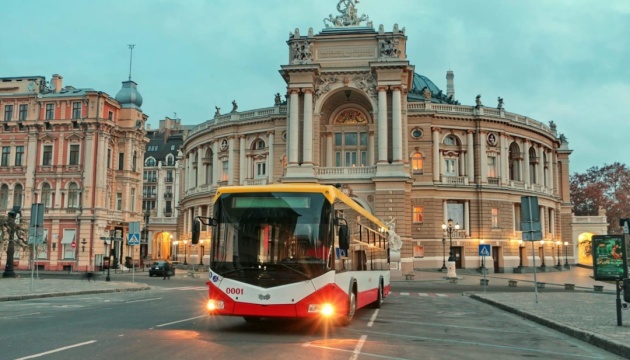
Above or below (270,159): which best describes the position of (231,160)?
above

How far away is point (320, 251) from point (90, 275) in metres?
27.0

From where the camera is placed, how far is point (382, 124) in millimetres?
51938

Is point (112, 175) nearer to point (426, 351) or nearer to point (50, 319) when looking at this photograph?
point (50, 319)

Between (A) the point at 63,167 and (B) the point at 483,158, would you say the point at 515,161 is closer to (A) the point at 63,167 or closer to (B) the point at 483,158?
(B) the point at 483,158

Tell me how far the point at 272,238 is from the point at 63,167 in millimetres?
54083

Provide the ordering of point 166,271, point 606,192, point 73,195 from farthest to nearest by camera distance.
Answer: point 606,192
point 73,195
point 166,271

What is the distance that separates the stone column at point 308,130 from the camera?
52625 millimetres

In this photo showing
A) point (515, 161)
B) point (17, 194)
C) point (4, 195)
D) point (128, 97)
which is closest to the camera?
point (17, 194)

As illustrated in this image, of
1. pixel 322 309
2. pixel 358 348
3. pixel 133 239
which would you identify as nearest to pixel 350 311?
pixel 322 309

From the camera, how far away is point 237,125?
65.3 metres

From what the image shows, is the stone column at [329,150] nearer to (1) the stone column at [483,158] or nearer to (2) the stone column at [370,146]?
(2) the stone column at [370,146]

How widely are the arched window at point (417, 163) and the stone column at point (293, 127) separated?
1452cm

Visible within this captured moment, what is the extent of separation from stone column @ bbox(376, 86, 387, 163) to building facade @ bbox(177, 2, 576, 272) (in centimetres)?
9

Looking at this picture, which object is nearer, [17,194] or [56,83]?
[17,194]
